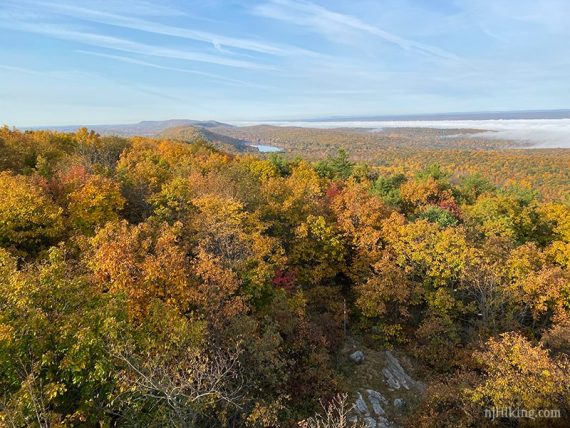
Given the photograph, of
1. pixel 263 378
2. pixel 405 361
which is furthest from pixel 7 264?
pixel 405 361

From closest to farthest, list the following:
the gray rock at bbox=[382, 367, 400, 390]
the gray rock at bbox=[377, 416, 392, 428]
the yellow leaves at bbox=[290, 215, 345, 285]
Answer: the gray rock at bbox=[377, 416, 392, 428] → the gray rock at bbox=[382, 367, 400, 390] → the yellow leaves at bbox=[290, 215, 345, 285]

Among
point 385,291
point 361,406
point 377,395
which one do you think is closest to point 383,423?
point 361,406

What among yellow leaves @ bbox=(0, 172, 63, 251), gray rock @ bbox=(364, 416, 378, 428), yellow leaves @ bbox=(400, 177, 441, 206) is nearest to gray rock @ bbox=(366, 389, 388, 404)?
gray rock @ bbox=(364, 416, 378, 428)

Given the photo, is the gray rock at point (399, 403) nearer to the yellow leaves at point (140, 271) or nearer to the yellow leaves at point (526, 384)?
the yellow leaves at point (526, 384)

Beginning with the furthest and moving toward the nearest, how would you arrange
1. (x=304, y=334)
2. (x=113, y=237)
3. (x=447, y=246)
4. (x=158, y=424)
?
(x=447, y=246)
(x=304, y=334)
(x=113, y=237)
(x=158, y=424)

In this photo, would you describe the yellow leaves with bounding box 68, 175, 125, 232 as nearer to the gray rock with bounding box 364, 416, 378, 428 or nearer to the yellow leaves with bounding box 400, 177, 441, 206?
the gray rock with bounding box 364, 416, 378, 428

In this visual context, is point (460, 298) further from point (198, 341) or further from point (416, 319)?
point (198, 341)

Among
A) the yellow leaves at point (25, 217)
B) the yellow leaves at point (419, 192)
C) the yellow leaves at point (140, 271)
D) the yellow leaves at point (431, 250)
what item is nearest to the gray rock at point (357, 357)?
the yellow leaves at point (431, 250)
